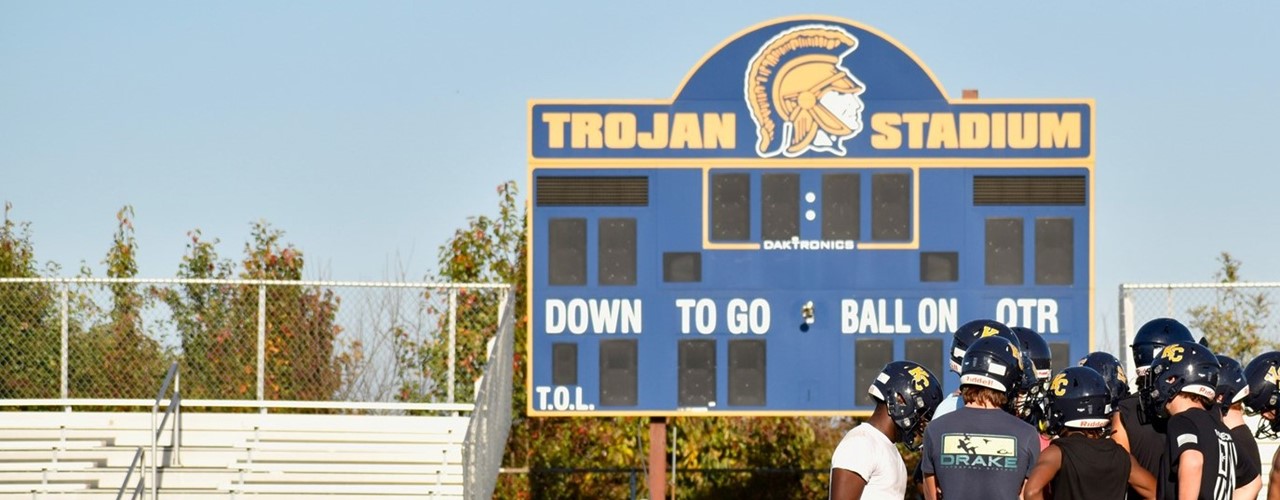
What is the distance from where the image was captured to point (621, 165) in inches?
557

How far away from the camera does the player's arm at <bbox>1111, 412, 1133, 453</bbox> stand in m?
7.34

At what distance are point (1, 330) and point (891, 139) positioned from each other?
7830 millimetres

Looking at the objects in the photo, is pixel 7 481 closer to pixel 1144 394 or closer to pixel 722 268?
pixel 722 268

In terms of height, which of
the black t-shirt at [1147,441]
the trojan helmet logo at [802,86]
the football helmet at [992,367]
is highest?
the trojan helmet logo at [802,86]

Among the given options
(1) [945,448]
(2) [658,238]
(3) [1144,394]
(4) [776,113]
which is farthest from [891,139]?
(1) [945,448]

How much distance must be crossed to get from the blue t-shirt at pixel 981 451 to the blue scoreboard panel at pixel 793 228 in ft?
23.8

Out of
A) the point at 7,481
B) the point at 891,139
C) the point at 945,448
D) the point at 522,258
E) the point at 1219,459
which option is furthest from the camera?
the point at 522,258

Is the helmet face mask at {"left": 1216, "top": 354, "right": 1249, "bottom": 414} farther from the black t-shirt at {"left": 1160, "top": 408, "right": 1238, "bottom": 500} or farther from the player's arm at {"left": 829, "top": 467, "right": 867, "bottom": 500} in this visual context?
the player's arm at {"left": 829, "top": 467, "right": 867, "bottom": 500}

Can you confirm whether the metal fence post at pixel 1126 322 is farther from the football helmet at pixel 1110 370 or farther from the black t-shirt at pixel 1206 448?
the black t-shirt at pixel 1206 448

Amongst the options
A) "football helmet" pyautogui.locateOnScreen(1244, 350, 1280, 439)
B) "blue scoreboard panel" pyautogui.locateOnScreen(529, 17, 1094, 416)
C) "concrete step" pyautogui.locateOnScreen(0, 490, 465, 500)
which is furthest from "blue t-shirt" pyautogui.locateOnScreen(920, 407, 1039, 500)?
"concrete step" pyautogui.locateOnScreen(0, 490, 465, 500)

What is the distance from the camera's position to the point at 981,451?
6.75 metres

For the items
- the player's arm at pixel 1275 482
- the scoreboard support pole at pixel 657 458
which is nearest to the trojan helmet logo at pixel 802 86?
the scoreboard support pole at pixel 657 458

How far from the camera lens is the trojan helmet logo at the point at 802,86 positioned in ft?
46.2

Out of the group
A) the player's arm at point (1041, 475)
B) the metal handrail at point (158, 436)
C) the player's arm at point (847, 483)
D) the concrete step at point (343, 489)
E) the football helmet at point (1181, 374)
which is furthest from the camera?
the concrete step at point (343, 489)
